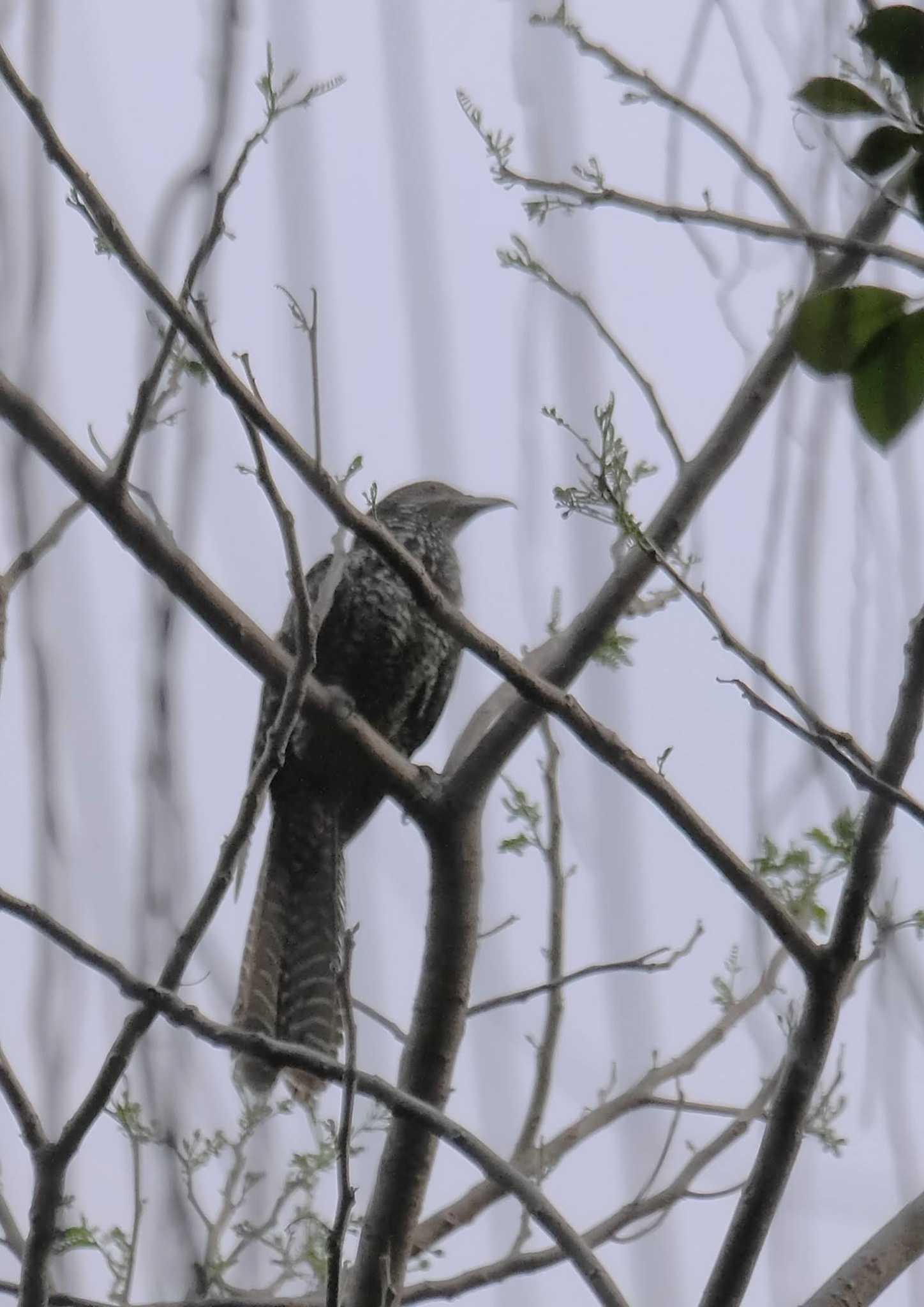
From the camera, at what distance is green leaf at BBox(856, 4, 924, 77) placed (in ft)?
4.07

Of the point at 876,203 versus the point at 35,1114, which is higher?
the point at 876,203

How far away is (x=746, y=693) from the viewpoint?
1.85 meters

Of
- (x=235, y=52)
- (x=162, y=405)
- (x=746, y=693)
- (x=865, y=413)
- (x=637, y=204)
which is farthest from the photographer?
(x=162, y=405)

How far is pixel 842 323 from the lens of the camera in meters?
1.29

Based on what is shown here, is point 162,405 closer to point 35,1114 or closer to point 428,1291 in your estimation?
point 35,1114

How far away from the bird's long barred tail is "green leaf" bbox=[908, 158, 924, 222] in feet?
A: 10.9

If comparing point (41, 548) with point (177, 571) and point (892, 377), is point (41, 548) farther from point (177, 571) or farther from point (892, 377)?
point (892, 377)

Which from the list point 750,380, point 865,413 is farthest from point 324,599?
point 865,413

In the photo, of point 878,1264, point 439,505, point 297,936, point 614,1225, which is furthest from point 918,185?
point 439,505

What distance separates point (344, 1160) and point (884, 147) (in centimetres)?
134

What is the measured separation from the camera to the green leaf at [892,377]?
49.7 inches

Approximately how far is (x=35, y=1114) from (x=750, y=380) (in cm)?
185

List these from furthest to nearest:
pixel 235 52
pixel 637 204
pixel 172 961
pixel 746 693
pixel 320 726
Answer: pixel 320 726 → pixel 637 204 → pixel 235 52 → pixel 172 961 → pixel 746 693

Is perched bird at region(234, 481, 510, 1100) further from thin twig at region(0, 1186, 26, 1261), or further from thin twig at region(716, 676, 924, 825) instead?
thin twig at region(716, 676, 924, 825)
